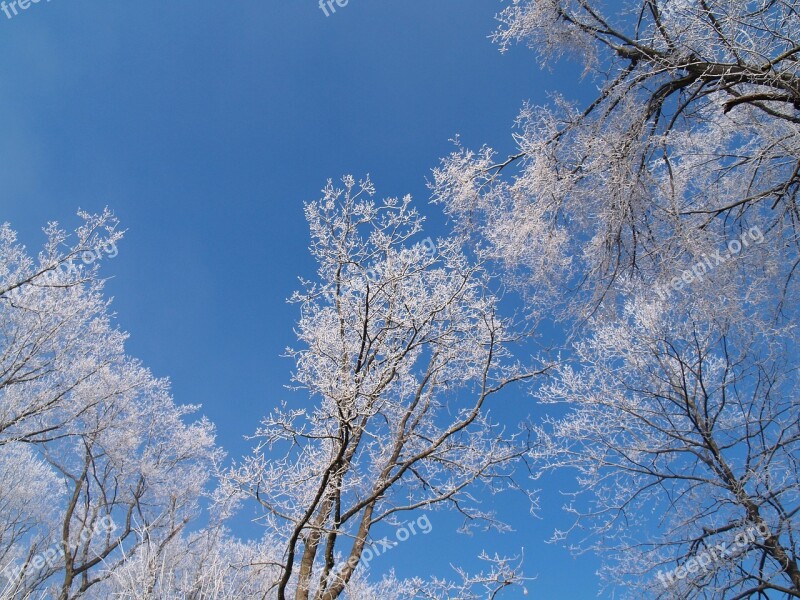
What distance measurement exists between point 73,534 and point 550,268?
12120 millimetres

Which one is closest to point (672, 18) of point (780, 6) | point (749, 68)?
point (780, 6)

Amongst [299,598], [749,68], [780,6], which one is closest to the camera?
[749,68]

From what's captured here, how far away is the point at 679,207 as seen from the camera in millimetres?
5656

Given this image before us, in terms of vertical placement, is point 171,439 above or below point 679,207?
above

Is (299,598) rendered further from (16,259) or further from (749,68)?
(16,259)

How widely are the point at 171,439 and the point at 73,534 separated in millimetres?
2857

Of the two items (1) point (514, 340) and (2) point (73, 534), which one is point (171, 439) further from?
(1) point (514, 340)

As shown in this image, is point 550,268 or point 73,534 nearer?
point 550,268

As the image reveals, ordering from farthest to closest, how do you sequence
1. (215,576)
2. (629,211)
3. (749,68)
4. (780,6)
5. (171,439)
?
(171,439)
(629,211)
(215,576)
(780,6)
(749,68)

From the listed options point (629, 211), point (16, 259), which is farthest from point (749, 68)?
point (16, 259)

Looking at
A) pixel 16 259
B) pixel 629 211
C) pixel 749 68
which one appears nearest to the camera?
pixel 749 68

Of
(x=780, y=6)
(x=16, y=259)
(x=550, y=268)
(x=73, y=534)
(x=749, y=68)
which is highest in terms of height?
(x=16, y=259)

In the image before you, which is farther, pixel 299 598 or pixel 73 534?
pixel 73 534

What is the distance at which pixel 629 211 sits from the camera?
210 inches
